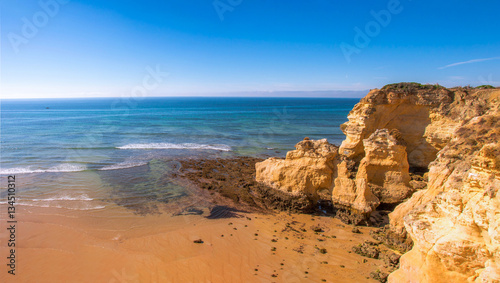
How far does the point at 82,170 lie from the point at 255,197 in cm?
1231

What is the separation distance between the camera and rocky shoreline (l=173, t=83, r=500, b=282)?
4.28 meters

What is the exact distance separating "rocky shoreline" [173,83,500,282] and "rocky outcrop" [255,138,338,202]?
0.15ft

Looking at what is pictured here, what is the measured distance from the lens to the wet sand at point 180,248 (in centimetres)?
714

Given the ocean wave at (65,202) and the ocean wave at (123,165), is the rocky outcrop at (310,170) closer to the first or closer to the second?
the ocean wave at (65,202)

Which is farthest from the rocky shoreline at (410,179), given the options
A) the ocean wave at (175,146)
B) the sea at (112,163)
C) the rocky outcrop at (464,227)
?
the ocean wave at (175,146)

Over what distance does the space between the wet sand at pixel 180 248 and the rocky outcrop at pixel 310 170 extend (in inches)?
47.8

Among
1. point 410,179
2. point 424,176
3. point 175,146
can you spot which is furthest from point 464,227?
point 175,146

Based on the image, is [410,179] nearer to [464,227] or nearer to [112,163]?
[464,227]

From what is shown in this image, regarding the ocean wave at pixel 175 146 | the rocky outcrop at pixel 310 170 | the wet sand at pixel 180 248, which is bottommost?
the wet sand at pixel 180 248

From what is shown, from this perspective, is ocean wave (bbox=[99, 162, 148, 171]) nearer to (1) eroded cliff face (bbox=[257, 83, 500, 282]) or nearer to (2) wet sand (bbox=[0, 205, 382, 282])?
(2) wet sand (bbox=[0, 205, 382, 282])

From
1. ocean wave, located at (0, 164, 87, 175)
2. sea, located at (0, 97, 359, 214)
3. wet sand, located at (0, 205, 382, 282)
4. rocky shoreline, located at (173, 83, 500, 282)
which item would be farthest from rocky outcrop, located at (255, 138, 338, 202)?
ocean wave, located at (0, 164, 87, 175)

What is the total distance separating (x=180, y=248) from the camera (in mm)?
8477

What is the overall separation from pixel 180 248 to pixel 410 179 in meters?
11.0

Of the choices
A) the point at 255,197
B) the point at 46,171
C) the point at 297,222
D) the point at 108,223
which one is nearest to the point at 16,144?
the point at 46,171
